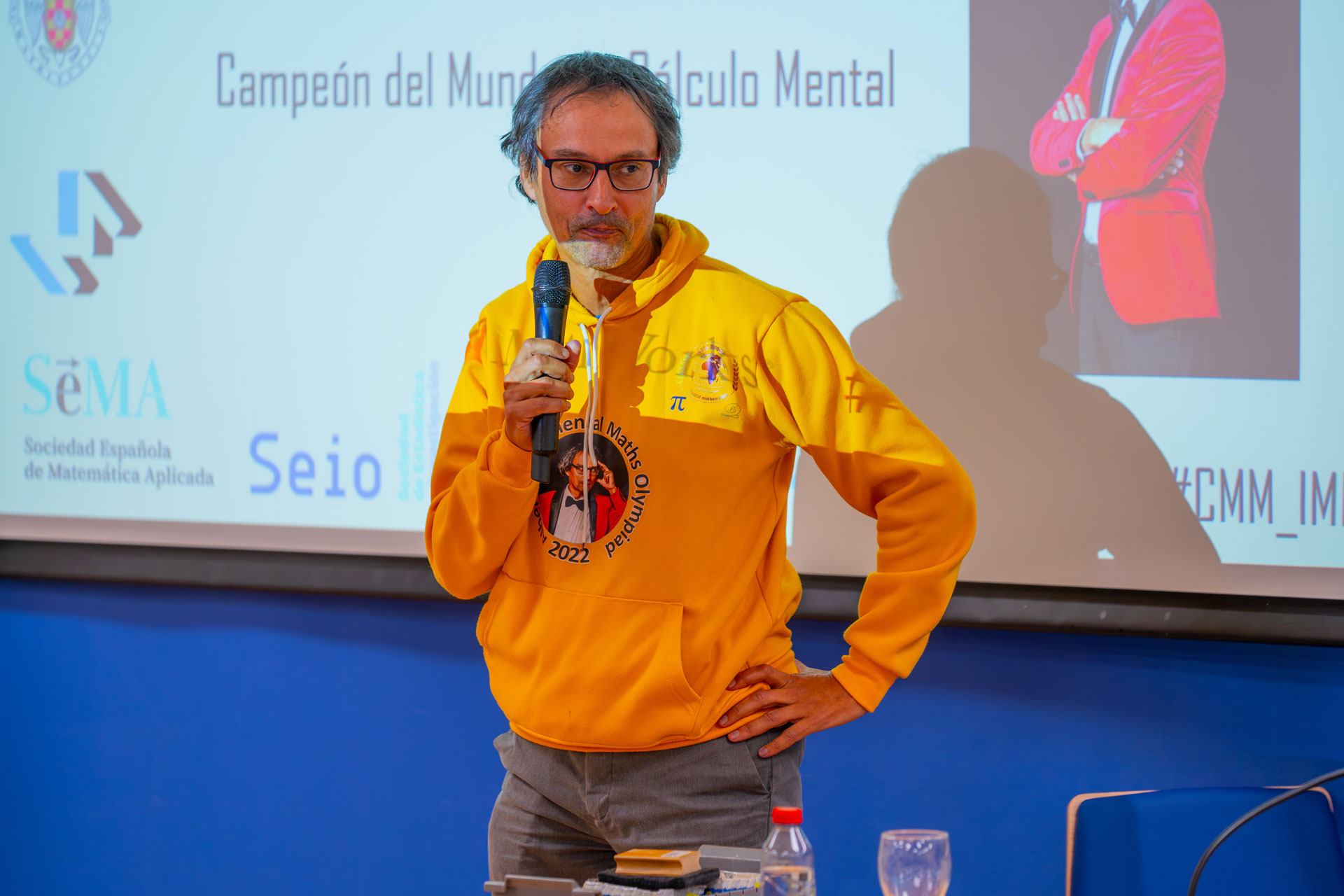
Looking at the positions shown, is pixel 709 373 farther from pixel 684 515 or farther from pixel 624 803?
pixel 624 803

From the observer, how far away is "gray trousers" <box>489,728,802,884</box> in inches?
55.9

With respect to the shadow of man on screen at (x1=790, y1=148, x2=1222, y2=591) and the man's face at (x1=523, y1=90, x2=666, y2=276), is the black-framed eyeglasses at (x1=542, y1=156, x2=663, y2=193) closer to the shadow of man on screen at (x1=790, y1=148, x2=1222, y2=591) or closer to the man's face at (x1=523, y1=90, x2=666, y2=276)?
the man's face at (x1=523, y1=90, x2=666, y2=276)

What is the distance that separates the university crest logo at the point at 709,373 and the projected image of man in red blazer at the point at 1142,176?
2.95ft

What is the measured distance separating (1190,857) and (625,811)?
0.96 meters

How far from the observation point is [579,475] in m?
1.44

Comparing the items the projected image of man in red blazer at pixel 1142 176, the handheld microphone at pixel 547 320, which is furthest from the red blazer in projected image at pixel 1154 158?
the handheld microphone at pixel 547 320

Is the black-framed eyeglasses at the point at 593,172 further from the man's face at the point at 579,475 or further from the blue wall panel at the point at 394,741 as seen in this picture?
the blue wall panel at the point at 394,741

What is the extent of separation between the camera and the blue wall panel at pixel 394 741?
2057 millimetres

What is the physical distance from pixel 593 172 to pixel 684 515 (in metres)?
0.48

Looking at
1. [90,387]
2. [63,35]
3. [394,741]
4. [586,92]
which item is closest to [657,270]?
[586,92]

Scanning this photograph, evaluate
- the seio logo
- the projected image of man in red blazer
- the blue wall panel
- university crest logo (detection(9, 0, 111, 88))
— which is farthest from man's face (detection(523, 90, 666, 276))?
university crest logo (detection(9, 0, 111, 88))

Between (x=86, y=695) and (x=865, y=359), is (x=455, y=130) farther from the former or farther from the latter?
(x=86, y=695)

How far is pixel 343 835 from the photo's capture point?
2416 mm

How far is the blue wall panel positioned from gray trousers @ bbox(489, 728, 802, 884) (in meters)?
0.77
